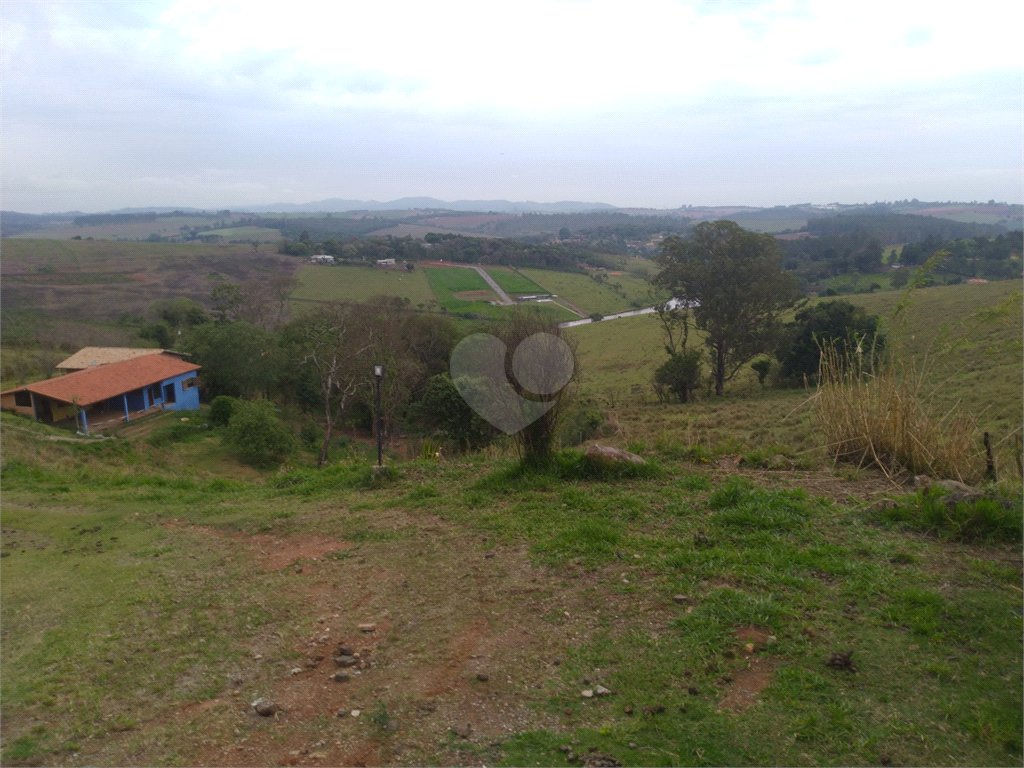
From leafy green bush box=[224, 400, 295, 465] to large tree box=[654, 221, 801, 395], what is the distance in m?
15.3

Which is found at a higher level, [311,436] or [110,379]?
[110,379]

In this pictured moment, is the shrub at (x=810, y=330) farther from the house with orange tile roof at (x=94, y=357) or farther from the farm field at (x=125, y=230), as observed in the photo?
the farm field at (x=125, y=230)

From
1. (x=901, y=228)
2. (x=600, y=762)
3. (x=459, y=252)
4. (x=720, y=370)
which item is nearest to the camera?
(x=600, y=762)

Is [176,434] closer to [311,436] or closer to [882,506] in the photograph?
[311,436]

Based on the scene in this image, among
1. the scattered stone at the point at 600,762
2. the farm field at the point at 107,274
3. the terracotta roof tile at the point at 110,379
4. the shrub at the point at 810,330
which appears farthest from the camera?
the farm field at the point at 107,274

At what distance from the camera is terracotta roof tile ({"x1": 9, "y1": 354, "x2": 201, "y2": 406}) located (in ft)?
71.6

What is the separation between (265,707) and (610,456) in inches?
159

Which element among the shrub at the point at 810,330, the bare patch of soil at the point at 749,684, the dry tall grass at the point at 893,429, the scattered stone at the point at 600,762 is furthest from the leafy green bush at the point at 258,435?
the scattered stone at the point at 600,762

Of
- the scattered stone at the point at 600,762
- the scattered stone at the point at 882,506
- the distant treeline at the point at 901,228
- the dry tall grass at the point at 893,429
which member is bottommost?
the scattered stone at the point at 600,762

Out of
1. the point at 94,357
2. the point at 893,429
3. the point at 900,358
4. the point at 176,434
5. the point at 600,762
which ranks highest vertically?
the point at 900,358

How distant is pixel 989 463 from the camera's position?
18.9 feet

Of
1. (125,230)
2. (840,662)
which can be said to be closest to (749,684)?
(840,662)

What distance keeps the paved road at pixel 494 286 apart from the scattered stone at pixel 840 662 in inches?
1230

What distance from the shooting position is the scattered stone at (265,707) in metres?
3.11
